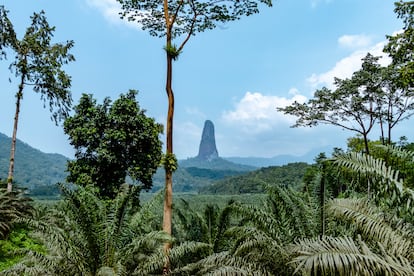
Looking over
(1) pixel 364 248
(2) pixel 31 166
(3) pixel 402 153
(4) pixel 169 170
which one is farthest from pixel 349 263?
(2) pixel 31 166

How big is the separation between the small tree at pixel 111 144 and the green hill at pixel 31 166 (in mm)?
52229

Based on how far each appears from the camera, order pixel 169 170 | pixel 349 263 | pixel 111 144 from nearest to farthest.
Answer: pixel 349 263 < pixel 169 170 < pixel 111 144

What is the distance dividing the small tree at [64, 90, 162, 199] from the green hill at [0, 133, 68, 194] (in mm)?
52229

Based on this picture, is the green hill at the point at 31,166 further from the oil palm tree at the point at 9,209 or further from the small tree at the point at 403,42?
the small tree at the point at 403,42

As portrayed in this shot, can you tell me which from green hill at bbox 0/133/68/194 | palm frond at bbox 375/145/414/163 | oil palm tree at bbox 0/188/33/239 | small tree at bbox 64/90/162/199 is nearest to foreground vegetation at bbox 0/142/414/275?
palm frond at bbox 375/145/414/163

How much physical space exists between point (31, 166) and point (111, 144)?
80.4 metres

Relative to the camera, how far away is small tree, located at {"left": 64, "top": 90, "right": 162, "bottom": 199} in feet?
53.1

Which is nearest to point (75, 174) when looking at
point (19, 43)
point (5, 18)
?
point (19, 43)

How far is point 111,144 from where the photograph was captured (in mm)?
16422

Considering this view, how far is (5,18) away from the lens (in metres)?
13.4

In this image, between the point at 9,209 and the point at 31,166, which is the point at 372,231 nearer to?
the point at 9,209

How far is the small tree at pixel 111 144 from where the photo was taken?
16.2m

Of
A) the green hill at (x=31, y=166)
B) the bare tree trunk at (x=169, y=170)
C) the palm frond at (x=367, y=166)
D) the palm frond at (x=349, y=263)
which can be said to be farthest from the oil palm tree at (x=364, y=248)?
the green hill at (x=31, y=166)

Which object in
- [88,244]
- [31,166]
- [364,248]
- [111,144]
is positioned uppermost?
[31,166]
